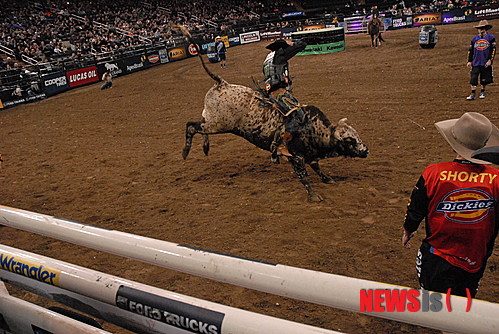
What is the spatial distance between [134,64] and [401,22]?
20732 millimetres

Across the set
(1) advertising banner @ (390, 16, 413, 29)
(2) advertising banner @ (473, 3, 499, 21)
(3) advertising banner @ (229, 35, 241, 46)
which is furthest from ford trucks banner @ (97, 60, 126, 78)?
(2) advertising banner @ (473, 3, 499, 21)

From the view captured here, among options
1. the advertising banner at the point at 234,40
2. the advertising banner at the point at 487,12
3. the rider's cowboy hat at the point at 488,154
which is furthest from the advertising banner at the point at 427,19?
the rider's cowboy hat at the point at 488,154

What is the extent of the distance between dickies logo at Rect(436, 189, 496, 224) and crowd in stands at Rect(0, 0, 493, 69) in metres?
22.9

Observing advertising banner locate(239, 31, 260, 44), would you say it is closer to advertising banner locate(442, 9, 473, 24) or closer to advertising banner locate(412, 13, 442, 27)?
advertising banner locate(412, 13, 442, 27)

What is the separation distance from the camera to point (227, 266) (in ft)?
5.53

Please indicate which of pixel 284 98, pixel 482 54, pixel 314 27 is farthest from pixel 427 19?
pixel 284 98

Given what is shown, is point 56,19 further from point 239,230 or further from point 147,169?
point 239,230

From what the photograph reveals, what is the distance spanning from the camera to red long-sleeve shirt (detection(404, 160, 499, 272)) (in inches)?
101

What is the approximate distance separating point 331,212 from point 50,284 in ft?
15.2

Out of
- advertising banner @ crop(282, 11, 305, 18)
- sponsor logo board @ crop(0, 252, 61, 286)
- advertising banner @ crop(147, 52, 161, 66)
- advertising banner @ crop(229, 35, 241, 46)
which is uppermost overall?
advertising banner @ crop(282, 11, 305, 18)

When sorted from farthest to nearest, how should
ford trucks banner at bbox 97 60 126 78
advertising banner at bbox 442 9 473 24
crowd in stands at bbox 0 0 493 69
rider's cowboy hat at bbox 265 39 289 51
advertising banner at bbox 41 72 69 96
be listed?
1. advertising banner at bbox 442 9 473 24
2. crowd in stands at bbox 0 0 493 69
3. ford trucks banner at bbox 97 60 126 78
4. advertising banner at bbox 41 72 69 96
5. rider's cowboy hat at bbox 265 39 289 51

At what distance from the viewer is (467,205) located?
8.51 feet

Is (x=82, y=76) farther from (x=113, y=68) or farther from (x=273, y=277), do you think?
(x=273, y=277)

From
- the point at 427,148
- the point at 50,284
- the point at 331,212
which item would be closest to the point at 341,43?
the point at 427,148
